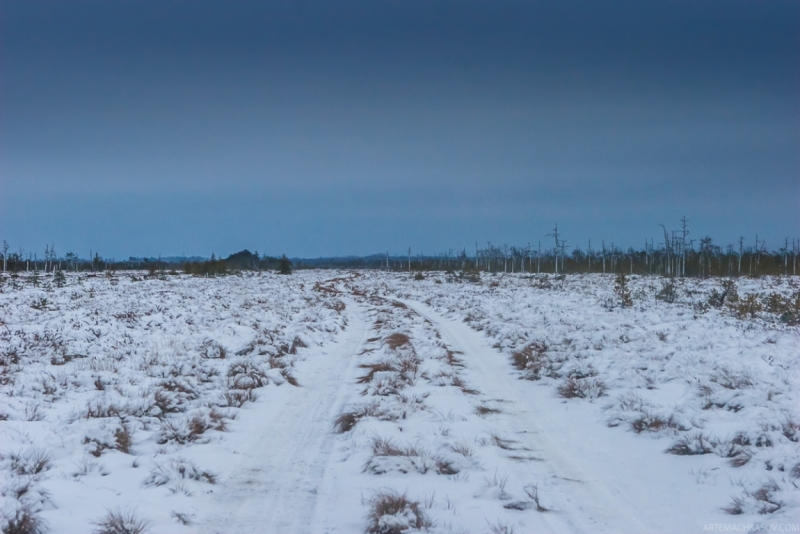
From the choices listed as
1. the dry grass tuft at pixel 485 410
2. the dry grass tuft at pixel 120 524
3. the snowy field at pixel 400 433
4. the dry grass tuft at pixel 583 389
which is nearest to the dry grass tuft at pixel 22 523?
the snowy field at pixel 400 433

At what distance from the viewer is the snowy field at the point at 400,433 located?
16.1ft

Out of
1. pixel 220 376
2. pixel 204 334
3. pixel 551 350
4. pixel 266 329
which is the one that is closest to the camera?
pixel 220 376

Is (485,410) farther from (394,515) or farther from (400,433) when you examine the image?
(394,515)

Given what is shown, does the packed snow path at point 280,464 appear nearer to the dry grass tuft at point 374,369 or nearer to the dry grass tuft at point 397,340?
the dry grass tuft at point 374,369

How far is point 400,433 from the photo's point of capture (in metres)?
7.28

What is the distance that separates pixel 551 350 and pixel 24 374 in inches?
473

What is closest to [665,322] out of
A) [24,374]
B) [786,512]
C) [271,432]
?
[786,512]

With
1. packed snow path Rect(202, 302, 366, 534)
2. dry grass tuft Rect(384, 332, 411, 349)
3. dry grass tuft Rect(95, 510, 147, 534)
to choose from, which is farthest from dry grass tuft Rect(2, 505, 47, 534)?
dry grass tuft Rect(384, 332, 411, 349)

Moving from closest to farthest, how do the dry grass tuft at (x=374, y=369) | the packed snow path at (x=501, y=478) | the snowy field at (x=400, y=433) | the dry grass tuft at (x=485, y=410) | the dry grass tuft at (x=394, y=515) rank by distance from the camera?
1. the dry grass tuft at (x=394, y=515)
2. the packed snow path at (x=501, y=478)
3. the snowy field at (x=400, y=433)
4. the dry grass tuft at (x=485, y=410)
5. the dry grass tuft at (x=374, y=369)

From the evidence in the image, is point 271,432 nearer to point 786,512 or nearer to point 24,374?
point 24,374

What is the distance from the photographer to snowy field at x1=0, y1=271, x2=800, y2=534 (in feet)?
16.1

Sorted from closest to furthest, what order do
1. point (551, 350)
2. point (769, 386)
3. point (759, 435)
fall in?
point (759, 435) → point (769, 386) → point (551, 350)

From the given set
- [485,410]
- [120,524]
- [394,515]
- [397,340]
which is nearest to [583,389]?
[485,410]

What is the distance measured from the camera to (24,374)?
926 centimetres
